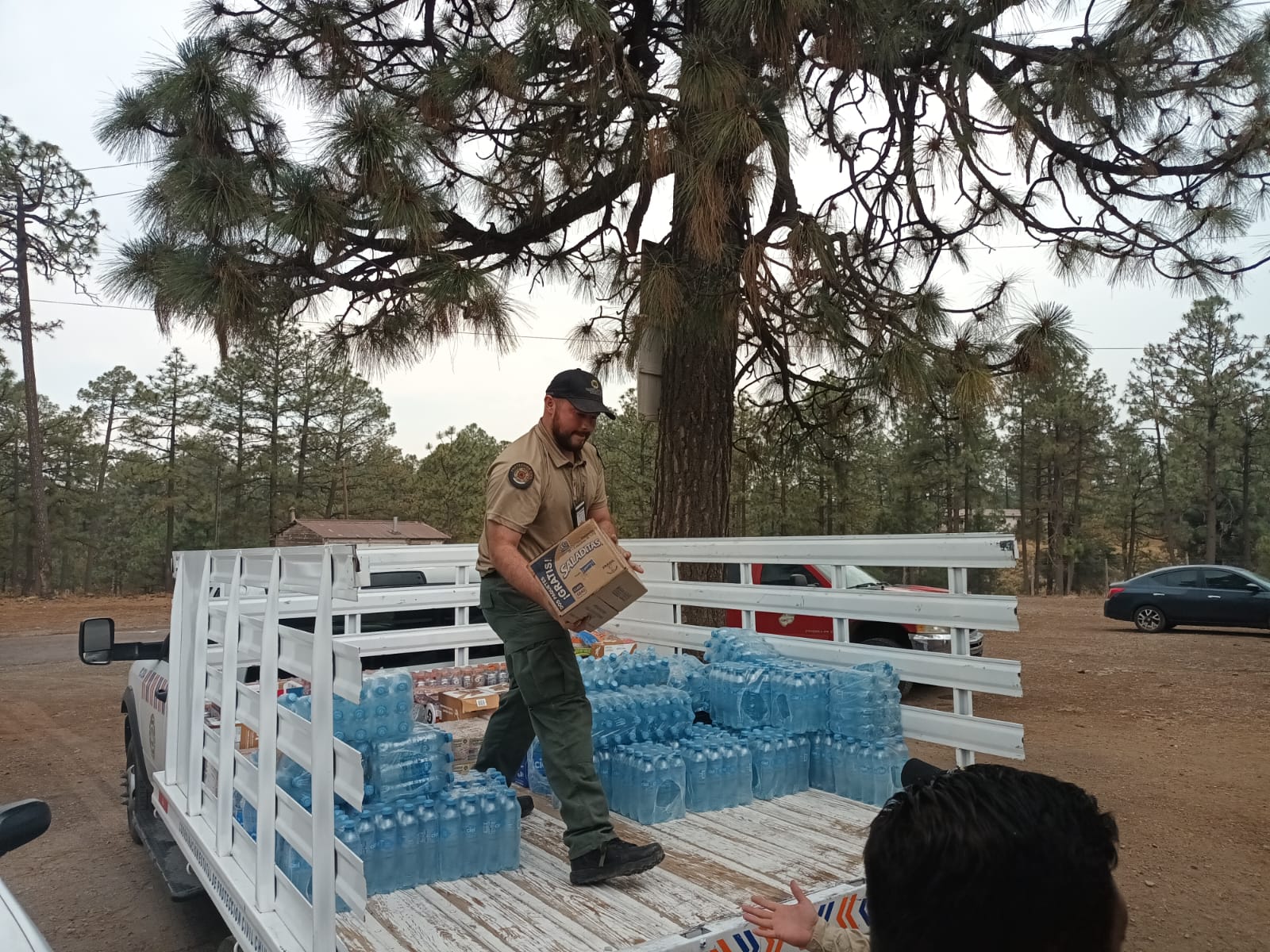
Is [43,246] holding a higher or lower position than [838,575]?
higher

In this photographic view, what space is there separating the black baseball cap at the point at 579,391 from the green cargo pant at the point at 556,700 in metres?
0.78

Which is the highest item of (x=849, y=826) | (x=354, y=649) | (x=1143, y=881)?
(x=354, y=649)

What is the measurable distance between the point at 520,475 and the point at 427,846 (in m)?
1.38

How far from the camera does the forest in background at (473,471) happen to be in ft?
139

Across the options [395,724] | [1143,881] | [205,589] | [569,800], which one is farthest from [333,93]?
[1143,881]

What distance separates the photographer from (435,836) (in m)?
3.14

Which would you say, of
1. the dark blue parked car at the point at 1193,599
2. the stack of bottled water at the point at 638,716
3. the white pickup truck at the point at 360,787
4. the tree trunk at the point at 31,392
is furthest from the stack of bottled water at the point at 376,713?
the tree trunk at the point at 31,392

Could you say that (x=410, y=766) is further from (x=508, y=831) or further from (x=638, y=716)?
(x=638, y=716)

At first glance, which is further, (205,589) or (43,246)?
(43,246)

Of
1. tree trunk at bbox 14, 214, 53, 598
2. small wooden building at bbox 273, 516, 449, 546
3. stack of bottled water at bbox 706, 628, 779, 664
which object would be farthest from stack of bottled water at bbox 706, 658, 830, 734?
tree trunk at bbox 14, 214, 53, 598

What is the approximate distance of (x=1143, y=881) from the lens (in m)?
5.11

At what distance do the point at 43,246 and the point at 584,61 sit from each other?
93.6ft

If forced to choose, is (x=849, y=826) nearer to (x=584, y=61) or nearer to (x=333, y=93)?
(x=584, y=61)

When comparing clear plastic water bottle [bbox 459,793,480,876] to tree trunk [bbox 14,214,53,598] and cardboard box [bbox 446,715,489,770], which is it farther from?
tree trunk [bbox 14,214,53,598]
